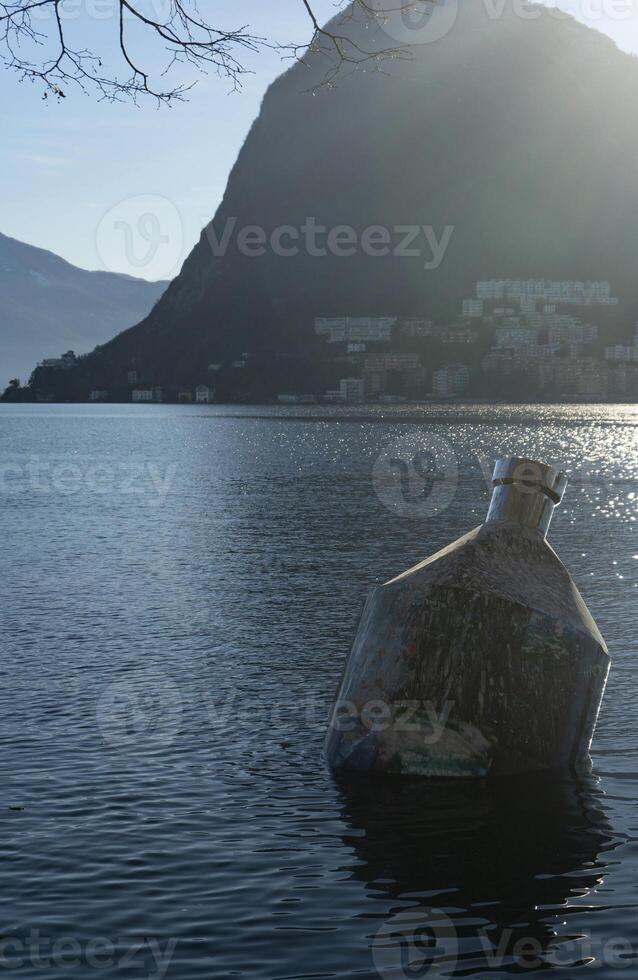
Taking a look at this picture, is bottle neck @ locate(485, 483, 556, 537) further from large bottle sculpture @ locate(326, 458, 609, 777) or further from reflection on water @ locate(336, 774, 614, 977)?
reflection on water @ locate(336, 774, 614, 977)

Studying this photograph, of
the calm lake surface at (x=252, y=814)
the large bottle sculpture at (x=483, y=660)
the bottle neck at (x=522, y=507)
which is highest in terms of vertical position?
the bottle neck at (x=522, y=507)

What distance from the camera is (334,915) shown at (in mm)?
8555

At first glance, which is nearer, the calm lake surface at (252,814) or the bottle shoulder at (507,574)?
the calm lake surface at (252,814)

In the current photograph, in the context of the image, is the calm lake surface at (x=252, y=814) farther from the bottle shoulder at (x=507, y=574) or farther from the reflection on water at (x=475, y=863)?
the bottle shoulder at (x=507, y=574)

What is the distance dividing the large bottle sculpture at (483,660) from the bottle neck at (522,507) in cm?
1

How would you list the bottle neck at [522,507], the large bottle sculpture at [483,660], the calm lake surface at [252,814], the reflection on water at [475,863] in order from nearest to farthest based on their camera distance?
the reflection on water at [475,863]
the calm lake surface at [252,814]
the large bottle sculpture at [483,660]
the bottle neck at [522,507]

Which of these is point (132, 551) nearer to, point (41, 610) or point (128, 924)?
point (41, 610)

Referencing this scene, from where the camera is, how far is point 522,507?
10188mm

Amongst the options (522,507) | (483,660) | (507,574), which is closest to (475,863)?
(483,660)

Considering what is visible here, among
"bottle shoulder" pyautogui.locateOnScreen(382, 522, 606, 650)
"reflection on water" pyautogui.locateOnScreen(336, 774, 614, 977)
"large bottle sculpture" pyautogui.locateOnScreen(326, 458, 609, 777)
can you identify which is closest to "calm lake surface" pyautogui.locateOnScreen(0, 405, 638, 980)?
"reflection on water" pyautogui.locateOnScreen(336, 774, 614, 977)

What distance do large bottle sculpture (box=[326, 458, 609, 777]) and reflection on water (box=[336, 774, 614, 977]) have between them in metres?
0.47

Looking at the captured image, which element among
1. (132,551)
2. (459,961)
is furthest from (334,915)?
(132,551)

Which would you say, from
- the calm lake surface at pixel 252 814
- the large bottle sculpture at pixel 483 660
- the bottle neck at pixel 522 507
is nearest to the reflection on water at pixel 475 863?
the calm lake surface at pixel 252 814

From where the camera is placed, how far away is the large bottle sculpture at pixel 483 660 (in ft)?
31.0
